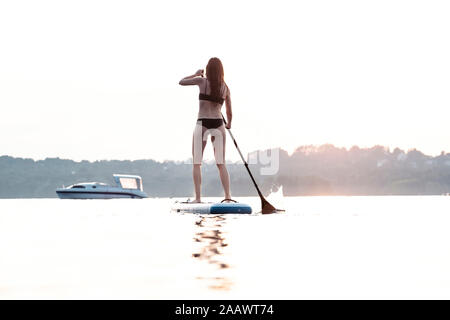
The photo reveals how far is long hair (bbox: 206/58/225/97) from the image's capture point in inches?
585

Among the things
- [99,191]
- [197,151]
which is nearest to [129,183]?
[99,191]

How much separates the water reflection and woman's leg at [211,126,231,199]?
135 inches

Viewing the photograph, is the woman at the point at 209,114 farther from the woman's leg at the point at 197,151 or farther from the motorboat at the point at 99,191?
the motorboat at the point at 99,191

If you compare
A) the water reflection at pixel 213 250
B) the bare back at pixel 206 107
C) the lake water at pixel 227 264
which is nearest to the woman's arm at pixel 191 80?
the bare back at pixel 206 107

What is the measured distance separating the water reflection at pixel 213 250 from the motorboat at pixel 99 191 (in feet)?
316

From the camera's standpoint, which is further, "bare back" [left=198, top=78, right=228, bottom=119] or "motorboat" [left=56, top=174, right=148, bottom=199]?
"motorboat" [left=56, top=174, right=148, bottom=199]

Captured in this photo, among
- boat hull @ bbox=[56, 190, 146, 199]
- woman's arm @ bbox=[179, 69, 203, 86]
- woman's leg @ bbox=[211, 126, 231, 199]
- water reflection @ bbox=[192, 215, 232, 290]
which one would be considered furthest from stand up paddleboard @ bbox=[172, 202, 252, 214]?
boat hull @ bbox=[56, 190, 146, 199]

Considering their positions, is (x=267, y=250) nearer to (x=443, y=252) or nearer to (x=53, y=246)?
(x=443, y=252)

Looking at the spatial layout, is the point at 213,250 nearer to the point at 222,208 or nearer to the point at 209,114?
the point at 222,208

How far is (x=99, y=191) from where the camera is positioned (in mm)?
106250

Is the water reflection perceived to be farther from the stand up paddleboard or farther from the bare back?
the bare back

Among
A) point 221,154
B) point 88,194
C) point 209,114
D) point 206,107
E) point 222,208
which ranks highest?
point 206,107

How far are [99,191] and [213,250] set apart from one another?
10141 cm

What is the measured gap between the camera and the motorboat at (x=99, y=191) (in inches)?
4110
